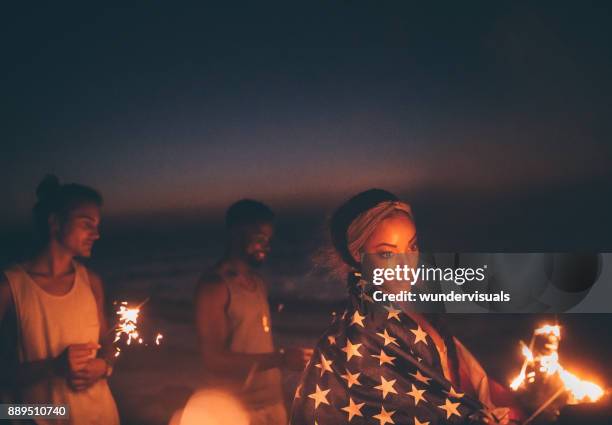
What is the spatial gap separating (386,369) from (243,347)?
2.07 ft

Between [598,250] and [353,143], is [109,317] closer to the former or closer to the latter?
[353,143]

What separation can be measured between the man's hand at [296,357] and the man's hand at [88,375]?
811 millimetres

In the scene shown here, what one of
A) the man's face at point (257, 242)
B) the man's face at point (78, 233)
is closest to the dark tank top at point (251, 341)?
the man's face at point (257, 242)

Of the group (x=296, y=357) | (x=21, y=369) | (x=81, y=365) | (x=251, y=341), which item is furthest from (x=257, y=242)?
(x=21, y=369)

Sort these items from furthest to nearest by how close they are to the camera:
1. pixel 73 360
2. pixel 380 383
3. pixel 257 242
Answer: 1. pixel 257 242
2. pixel 73 360
3. pixel 380 383

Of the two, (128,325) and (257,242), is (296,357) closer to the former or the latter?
(257,242)

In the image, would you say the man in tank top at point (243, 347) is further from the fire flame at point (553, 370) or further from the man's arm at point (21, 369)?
the fire flame at point (553, 370)

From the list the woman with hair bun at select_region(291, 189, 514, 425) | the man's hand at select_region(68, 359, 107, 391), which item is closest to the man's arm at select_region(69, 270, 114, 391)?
the man's hand at select_region(68, 359, 107, 391)

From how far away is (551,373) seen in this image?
2.65 meters

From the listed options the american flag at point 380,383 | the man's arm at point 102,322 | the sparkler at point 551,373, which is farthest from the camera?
the man's arm at point 102,322

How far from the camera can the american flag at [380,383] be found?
2.47 metres

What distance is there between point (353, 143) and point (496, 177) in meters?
0.71

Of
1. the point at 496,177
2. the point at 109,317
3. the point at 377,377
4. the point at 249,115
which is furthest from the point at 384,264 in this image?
the point at 109,317

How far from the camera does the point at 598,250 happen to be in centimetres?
292
